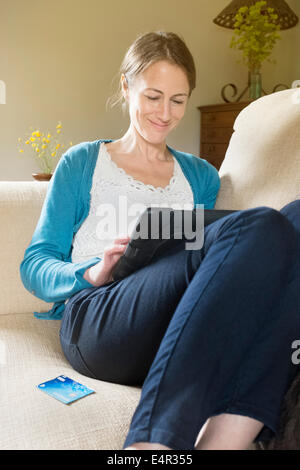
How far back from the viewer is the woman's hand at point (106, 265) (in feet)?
3.00

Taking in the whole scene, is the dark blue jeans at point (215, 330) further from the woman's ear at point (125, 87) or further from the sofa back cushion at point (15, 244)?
the woman's ear at point (125, 87)

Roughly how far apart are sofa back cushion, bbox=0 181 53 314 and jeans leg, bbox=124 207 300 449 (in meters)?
0.67

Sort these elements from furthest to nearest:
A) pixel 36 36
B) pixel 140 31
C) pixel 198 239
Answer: pixel 140 31 < pixel 36 36 < pixel 198 239

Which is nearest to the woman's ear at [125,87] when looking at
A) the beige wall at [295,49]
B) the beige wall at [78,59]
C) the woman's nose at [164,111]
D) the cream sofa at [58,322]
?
the woman's nose at [164,111]

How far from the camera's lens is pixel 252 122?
1.36 meters

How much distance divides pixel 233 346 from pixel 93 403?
0.28 m

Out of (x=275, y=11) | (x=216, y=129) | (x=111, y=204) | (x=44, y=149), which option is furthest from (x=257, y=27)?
(x=111, y=204)

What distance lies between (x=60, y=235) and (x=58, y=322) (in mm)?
245

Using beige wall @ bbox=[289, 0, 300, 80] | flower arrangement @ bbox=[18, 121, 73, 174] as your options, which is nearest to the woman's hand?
flower arrangement @ bbox=[18, 121, 73, 174]

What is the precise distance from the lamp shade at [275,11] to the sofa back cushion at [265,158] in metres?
2.04

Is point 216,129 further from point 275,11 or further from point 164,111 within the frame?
point 164,111

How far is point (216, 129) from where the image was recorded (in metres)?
3.35
